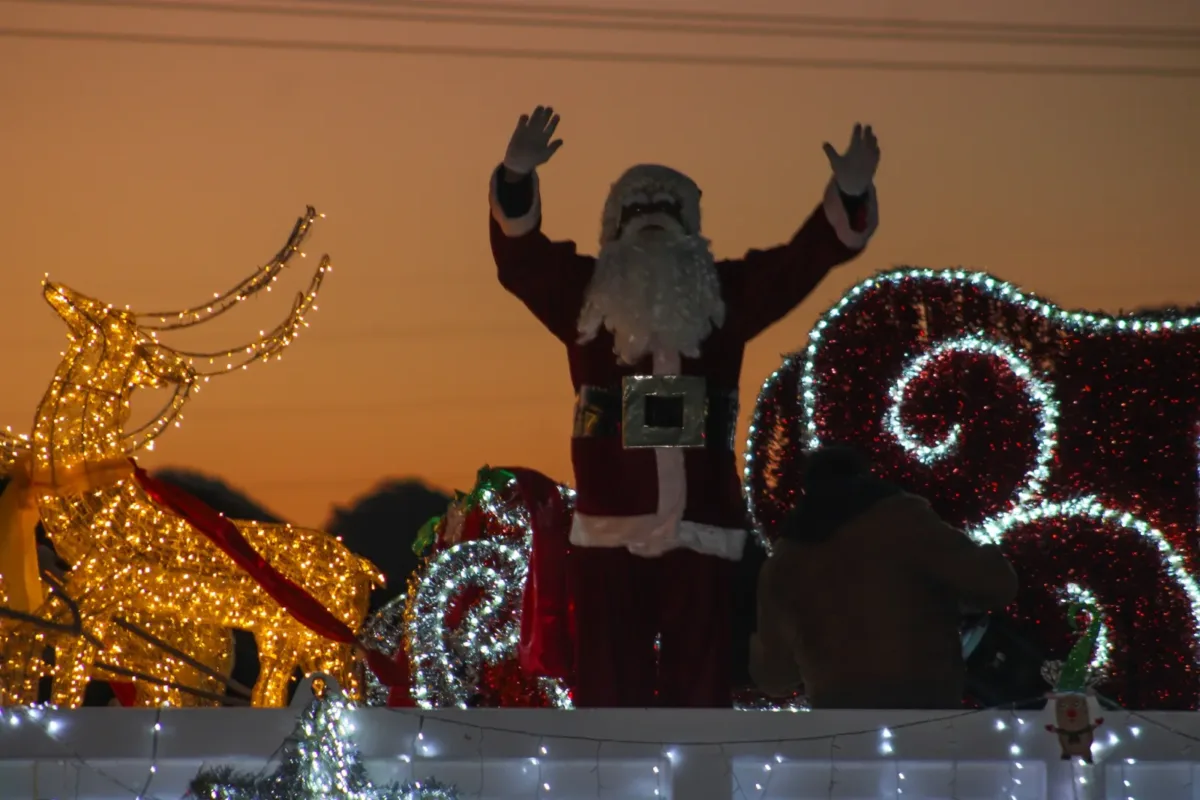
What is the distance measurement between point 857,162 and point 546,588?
1.40m

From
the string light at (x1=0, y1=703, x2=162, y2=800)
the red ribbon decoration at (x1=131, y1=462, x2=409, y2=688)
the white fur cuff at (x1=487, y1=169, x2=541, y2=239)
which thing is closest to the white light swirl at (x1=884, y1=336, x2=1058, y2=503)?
the white fur cuff at (x1=487, y1=169, x2=541, y2=239)

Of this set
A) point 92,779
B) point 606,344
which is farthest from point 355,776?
point 606,344

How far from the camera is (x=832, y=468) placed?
4031 millimetres

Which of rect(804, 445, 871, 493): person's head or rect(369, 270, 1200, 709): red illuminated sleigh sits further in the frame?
rect(369, 270, 1200, 709): red illuminated sleigh

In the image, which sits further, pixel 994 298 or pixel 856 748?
pixel 994 298

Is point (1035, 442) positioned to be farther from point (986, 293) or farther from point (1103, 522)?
point (986, 293)

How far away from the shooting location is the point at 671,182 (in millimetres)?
4469

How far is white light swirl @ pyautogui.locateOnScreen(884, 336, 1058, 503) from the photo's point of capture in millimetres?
4598

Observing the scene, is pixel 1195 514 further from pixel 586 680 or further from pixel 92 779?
pixel 92 779

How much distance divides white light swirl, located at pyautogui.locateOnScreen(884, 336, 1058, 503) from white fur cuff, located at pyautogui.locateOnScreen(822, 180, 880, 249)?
0.45 m

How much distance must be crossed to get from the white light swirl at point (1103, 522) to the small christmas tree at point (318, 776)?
6.23ft

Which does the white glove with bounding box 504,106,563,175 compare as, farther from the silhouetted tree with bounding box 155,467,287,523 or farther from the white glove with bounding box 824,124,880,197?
the silhouetted tree with bounding box 155,467,287,523

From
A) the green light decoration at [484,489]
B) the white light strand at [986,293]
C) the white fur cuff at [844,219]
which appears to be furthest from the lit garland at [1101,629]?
the green light decoration at [484,489]

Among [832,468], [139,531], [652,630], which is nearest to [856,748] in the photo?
[832,468]
